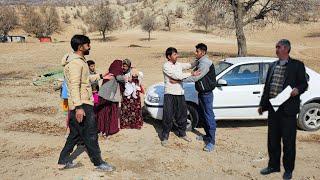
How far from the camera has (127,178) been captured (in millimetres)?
6387

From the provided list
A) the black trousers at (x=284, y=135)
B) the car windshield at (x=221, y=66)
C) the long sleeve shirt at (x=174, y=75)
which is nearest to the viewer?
the black trousers at (x=284, y=135)

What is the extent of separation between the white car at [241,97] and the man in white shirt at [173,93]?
0.64m

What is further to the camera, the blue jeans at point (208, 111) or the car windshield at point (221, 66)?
the car windshield at point (221, 66)

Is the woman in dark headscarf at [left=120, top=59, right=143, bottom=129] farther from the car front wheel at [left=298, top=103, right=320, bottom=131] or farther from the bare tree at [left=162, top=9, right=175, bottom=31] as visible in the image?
the bare tree at [left=162, top=9, right=175, bottom=31]

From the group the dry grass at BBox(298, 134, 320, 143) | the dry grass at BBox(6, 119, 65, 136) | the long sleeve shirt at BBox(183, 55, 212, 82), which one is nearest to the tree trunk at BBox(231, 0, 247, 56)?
the dry grass at BBox(298, 134, 320, 143)

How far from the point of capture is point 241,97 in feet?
28.3

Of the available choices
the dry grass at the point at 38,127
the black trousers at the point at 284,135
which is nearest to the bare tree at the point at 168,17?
the dry grass at the point at 38,127

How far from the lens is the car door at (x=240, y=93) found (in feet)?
28.3

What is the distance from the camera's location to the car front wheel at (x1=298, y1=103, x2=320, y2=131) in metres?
8.70

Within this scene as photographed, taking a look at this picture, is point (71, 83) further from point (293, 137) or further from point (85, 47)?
point (293, 137)

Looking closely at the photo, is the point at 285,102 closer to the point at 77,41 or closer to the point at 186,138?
the point at 186,138

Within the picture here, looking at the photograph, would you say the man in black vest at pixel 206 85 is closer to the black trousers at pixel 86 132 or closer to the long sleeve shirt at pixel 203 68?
the long sleeve shirt at pixel 203 68

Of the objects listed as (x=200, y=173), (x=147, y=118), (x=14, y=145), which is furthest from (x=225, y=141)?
(x=14, y=145)

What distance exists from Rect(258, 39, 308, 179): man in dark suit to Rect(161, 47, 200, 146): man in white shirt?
1.75 metres
